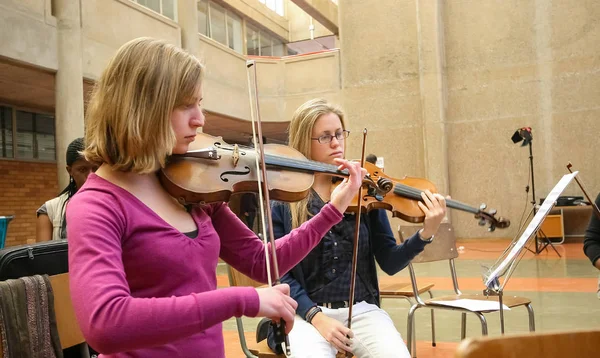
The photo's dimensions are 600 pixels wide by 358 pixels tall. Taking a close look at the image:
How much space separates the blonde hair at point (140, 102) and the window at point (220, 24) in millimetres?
11420

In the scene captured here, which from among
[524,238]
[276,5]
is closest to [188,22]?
[276,5]

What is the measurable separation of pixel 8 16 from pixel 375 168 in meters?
5.35

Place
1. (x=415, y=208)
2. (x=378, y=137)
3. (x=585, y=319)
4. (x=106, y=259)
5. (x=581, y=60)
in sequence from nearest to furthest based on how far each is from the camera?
(x=106, y=259), (x=415, y=208), (x=585, y=319), (x=581, y=60), (x=378, y=137)

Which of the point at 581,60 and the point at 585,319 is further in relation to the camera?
the point at 581,60

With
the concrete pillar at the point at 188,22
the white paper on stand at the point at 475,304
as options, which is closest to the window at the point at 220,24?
the concrete pillar at the point at 188,22

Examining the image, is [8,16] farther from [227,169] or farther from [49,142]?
[227,169]

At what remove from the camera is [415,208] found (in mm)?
2408

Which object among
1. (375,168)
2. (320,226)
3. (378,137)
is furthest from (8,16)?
(378,137)

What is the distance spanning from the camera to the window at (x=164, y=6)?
368 inches

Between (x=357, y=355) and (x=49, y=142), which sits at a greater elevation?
(x=49, y=142)

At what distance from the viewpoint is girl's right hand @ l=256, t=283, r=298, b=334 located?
1.05 meters

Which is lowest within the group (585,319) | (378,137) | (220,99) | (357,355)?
(585,319)

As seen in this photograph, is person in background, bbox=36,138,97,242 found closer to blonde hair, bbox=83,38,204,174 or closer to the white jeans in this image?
the white jeans

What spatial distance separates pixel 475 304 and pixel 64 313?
195 cm
